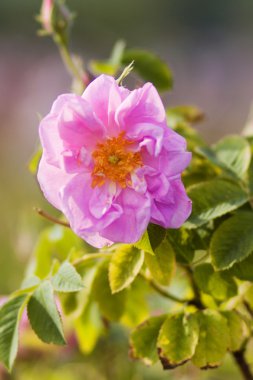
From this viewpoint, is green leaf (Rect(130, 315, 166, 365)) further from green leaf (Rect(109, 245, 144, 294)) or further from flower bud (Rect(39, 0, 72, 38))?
flower bud (Rect(39, 0, 72, 38))

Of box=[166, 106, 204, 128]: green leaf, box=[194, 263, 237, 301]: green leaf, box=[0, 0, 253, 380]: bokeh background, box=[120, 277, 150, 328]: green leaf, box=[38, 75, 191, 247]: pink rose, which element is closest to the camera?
box=[38, 75, 191, 247]: pink rose

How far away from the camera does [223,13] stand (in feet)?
18.7

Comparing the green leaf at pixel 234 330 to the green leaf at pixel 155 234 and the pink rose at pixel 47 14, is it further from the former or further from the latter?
the pink rose at pixel 47 14

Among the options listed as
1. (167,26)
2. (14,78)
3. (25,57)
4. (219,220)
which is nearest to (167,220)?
(219,220)

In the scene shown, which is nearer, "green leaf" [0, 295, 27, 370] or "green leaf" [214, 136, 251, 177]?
"green leaf" [0, 295, 27, 370]

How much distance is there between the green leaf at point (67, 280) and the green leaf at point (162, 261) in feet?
0.21

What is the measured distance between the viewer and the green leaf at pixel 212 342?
0.74 meters

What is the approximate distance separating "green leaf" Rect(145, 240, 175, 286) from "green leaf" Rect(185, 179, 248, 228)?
0.09ft

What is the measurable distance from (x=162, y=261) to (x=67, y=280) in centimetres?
8

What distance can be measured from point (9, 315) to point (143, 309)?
0.59ft

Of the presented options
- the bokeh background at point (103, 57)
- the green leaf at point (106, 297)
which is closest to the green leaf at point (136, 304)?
the green leaf at point (106, 297)

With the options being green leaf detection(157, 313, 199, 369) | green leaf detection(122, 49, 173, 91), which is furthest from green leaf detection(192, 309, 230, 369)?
green leaf detection(122, 49, 173, 91)

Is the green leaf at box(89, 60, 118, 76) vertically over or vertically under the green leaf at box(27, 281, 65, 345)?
over

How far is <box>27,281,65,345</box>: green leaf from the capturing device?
70 cm
